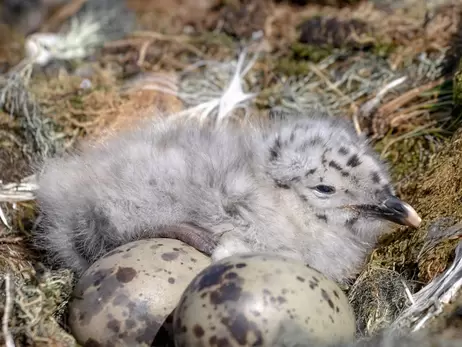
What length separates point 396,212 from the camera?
285 centimetres

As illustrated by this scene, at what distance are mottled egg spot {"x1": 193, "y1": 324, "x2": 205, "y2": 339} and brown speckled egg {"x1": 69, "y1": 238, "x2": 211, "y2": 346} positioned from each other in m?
0.25

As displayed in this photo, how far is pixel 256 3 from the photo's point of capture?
15.9 ft

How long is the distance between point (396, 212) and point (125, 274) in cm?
108

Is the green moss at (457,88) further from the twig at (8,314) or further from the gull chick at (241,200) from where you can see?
the twig at (8,314)

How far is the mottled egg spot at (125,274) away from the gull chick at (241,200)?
33 centimetres

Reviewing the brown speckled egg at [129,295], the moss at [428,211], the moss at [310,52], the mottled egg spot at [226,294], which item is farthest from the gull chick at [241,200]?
the moss at [310,52]

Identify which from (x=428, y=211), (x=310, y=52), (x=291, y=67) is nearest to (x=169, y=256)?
(x=428, y=211)

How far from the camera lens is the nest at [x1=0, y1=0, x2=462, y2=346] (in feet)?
9.07

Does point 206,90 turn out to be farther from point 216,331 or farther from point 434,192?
point 216,331

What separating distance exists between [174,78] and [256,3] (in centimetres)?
97

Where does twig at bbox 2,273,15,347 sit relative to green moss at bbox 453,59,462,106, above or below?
below

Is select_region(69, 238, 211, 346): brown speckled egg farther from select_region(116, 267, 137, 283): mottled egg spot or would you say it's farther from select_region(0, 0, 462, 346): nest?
select_region(0, 0, 462, 346): nest

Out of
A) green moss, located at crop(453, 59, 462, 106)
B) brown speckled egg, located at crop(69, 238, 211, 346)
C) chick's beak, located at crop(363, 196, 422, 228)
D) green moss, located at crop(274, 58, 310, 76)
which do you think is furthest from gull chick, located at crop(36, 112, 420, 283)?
green moss, located at crop(274, 58, 310, 76)

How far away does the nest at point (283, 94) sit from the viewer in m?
2.76
